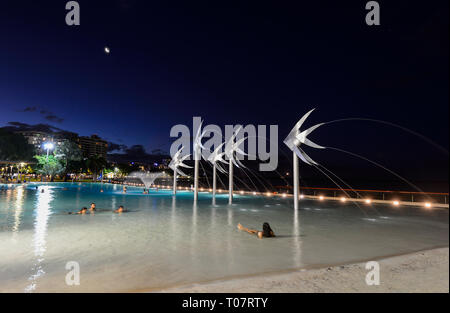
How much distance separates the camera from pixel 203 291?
6086 millimetres

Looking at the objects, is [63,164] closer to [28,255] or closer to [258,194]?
[258,194]

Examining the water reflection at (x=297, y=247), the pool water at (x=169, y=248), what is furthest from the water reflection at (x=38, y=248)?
the water reflection at (x=297, y=247)

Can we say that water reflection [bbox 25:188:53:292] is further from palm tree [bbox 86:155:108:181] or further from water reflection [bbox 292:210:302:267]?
palm tree [bbox 86:155:108:181]

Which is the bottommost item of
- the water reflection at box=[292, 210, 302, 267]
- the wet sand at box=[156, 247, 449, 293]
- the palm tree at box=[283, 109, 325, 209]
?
the water reflection at box=[292, 210, 302, 267]

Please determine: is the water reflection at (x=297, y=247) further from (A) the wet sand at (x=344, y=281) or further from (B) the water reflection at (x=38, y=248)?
(B) the water reflection at (x=38, y=248)

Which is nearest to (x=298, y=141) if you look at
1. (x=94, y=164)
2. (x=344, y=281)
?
(x=344, y=281)

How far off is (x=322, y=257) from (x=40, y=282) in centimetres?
885

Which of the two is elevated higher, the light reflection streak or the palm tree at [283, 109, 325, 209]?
the palm tree at [283, 109, 325, 209]

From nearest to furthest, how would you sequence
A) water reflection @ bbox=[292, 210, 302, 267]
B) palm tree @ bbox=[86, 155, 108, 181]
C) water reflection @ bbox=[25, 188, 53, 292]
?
water reflection @ bbox=[25, 188, 53, 292] → water reflection @ bbox=[292, 210, 302, 267] → palm tree @ bbox=[86, 155, 108, 181]

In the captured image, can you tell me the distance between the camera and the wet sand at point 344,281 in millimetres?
6176

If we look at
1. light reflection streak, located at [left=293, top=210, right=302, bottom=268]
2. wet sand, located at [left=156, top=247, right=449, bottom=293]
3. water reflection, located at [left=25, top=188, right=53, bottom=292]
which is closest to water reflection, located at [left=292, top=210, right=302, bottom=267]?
light reflection streak, located at [left=293, top=210, right=302, bottom=268]

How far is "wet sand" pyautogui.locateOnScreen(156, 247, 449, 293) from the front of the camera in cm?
618

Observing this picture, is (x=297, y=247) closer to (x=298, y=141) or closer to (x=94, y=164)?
(x=298, y=141)
